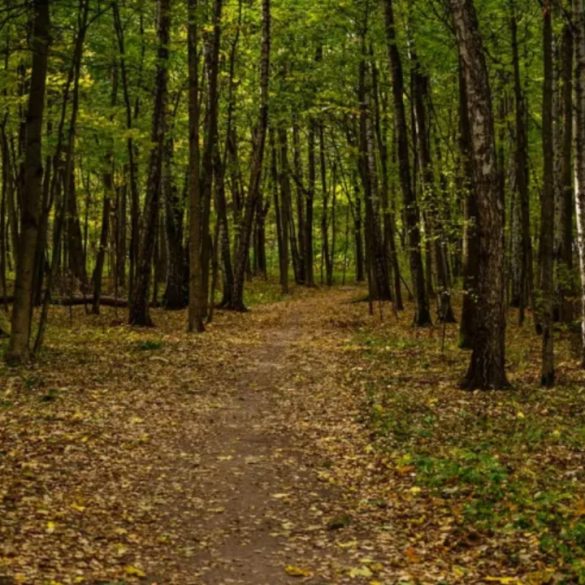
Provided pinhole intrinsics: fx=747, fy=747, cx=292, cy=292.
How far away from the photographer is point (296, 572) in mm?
6504

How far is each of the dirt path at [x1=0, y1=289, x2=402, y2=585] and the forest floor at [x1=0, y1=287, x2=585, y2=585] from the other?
3 cm

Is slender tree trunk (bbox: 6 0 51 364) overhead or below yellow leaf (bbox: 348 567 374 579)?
overhead

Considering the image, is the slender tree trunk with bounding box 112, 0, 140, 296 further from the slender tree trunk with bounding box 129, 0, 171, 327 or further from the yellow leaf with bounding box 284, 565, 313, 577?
the yellow leaf with bounding box 284, 565, 313, 577

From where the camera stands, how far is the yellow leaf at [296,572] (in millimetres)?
6479

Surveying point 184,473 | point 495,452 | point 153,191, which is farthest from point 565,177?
point 184,473

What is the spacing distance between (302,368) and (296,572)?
10599 millimetres

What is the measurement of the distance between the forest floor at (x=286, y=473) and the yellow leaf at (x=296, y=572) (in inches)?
0.7

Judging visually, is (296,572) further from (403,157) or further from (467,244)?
(403,157)

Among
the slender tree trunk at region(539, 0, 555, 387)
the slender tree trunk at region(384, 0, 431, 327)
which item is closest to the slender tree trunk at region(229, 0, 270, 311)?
the slender tree trunk at region(384, 0, 431, 327)

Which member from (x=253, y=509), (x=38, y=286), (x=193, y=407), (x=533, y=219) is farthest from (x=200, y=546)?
(x=533, y=219)

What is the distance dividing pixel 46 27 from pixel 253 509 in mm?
10584

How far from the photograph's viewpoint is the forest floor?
6.63m

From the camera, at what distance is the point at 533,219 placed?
103ft

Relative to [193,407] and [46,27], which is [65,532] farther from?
[46,27]
